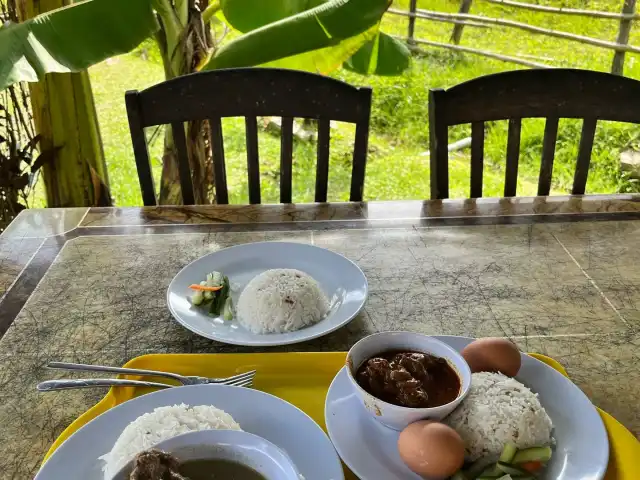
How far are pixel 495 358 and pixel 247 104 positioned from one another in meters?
1.13

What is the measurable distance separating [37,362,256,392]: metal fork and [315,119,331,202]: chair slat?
0.92m

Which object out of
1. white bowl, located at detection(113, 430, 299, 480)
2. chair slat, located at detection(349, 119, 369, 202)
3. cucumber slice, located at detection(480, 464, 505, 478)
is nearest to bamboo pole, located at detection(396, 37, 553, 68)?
chair slat, located at detection(349, 119, 369, 202)

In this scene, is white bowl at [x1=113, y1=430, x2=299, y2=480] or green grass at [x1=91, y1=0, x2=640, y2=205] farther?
green grass at [x1=91, y1=0, x2=640, y2=205]

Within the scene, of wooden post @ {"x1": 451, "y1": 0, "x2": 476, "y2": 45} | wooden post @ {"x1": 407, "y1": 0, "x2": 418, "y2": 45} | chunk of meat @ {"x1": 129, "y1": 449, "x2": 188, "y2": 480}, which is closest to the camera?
chunk of meat @ {"x1": 129, "y1": 449, "x2": 188, "y2": 480}

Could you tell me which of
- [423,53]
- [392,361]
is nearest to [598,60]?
[423,53]

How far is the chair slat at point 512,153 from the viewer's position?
1.84 meters

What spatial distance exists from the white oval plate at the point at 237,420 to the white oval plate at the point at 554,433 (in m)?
0.04

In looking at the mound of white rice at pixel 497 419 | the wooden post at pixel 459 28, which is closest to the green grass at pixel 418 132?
the wooden post at pixel 459 28

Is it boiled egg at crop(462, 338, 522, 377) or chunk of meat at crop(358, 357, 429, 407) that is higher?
chunk of meat at crop(358, 357, 429, 407)

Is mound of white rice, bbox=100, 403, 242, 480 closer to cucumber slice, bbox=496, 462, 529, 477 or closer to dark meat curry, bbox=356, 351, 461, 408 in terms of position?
dark meat curry, bbox=356, 351, 461, 408

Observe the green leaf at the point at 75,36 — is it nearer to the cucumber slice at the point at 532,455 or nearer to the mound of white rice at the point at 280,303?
the mound of white rice at the point at 280,303

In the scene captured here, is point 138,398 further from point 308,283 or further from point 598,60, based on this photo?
point 598,60

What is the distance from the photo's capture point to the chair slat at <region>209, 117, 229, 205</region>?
5.95ft

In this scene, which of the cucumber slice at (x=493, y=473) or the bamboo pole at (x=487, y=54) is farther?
the bamboo pole at (x=487, y=54)
